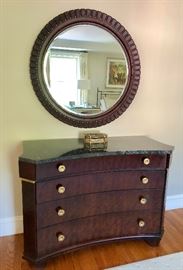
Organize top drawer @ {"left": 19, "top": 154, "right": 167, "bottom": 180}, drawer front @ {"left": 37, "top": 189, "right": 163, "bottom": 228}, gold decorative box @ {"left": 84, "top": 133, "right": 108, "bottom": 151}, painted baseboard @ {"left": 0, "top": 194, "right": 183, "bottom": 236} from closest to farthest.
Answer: top drawer @ {"left": 19, "top": 154, "right": 167, "bottom": 180} → drawer front @ {"left": 37, "top": 189, "right": 163, "bottom": 228} → gold decorative box @ {"left": 84, "top": 133, "right": 108, "bottom": 151} → painted baseboard @ {"left": 0, "top": 194, "right": 183, "bottom": 236}

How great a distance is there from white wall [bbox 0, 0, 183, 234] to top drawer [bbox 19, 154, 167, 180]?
49cm

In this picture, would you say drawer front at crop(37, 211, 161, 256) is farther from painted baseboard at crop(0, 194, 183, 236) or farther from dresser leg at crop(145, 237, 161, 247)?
painted baseboard at crop(0, 194, 183, 236)

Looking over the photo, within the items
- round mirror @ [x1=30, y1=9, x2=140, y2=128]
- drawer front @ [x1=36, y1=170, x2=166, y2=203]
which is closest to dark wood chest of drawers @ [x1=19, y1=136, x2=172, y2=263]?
drawer front @ [x1=36, y1=170, x2=166, y2=203]

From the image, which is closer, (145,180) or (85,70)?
(145,180)

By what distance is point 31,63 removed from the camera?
200 cm

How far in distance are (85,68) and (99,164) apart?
82 centimetres

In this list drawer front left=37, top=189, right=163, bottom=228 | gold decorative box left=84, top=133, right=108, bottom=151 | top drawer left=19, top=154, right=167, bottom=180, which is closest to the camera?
top drawer left=19, top=154, right=167, bottom=180

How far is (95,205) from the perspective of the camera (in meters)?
1.90

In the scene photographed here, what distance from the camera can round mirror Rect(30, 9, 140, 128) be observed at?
2.02 metres

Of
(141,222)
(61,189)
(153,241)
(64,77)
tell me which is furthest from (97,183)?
(64,77)

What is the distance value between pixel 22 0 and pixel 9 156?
1195 mm

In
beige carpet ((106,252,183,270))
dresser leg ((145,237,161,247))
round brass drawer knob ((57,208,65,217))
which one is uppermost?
round brass drawer knob ((57,208,65,217))

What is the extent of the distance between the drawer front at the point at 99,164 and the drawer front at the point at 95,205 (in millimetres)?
197

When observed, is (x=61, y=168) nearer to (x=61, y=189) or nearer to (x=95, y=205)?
(x=61, y=189)
